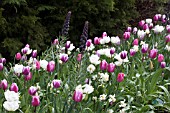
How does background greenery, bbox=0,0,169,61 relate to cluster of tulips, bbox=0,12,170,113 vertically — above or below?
above

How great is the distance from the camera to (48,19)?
211 inches

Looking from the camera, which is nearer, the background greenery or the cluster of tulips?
the cluster of tulips

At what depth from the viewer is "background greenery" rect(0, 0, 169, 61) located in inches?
186

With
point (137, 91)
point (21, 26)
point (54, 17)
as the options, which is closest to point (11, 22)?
point (21, 26)

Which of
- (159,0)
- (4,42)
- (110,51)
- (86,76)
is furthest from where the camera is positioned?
(159,0)

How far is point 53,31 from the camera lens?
530cm

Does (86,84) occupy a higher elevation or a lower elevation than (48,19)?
lower

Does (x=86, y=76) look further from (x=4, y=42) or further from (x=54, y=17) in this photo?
(x=54, y=17)

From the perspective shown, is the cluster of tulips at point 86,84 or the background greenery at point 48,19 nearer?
the cluster of tulips at point 86,84

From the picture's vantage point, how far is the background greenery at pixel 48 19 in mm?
4715

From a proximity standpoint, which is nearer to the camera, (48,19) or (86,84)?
(86,84)

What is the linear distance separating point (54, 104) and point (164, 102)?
3.83 ft

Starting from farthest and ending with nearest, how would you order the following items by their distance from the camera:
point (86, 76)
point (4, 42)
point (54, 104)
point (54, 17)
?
point (54, 17) → point (4, 42) → point (86, 76) → point (54, 104)

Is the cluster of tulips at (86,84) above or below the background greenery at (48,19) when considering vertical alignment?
below
